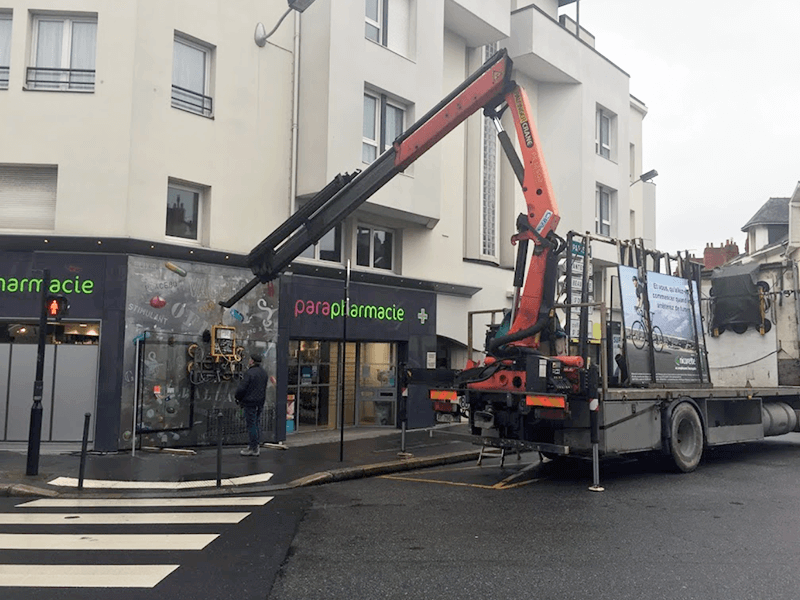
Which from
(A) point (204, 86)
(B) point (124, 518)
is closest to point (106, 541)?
(B) point (124, 518)

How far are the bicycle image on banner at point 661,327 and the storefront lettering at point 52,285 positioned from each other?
30.1 feet

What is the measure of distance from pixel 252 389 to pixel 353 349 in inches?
192

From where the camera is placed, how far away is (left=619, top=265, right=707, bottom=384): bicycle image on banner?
37.4 ft

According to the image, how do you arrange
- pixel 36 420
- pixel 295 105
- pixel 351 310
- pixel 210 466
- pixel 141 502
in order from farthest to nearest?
pixel 351 310, pixel 295 105, pixel 210 466, pixel 36 420, pixel 141 502

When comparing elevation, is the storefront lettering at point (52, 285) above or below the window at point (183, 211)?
below

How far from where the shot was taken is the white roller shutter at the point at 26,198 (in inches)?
506

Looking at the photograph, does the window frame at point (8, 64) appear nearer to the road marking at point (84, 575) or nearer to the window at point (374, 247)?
the window at point (374, 247)

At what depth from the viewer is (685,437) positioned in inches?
456

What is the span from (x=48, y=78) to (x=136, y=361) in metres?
5.42

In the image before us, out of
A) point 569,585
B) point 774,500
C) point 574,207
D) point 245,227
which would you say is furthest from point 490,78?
point 574,207

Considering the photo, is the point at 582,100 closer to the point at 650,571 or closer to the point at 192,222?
the point at 192,222

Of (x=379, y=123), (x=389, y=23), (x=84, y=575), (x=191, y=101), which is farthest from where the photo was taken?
(x=389, y=23)

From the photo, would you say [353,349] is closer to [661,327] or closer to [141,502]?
[661,327]

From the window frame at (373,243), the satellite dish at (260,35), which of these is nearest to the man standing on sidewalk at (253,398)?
the window frame at (373,243)
